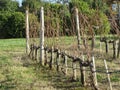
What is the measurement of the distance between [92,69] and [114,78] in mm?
1887

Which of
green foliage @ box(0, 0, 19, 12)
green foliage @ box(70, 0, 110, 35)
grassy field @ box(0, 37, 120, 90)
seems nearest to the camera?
green foliage @ box(70, 0, 110, 35)

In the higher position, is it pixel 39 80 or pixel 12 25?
pixel 12 25

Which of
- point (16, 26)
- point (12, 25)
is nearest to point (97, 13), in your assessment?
point (16, 26)

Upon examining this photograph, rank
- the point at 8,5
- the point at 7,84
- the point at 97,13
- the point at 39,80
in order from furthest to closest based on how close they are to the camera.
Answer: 1. the point at 8,5
2. the point at 39,80
3. the point at 7,84
4. the point at 97,13

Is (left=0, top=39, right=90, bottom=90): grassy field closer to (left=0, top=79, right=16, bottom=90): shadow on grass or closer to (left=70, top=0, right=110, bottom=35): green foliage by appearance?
(left=0, top=79, right=16, bottom=90): shadow on grass

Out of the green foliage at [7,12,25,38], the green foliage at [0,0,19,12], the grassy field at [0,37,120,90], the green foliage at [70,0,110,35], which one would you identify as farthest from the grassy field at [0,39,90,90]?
the green foliage at [0,0,19,12]

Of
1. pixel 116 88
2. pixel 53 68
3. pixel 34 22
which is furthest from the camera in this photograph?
pixel 34 22

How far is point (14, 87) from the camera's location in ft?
27.4

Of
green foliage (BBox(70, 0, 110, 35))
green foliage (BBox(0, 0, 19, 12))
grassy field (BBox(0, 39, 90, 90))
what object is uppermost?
green foliage (BBox(0, 0, 19, 12))

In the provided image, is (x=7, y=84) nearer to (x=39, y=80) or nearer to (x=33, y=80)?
A: (x=33, y=80)

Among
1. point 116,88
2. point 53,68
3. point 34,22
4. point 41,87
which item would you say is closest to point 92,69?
point 116,88

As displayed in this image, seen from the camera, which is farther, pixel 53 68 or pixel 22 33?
pixel 22 33

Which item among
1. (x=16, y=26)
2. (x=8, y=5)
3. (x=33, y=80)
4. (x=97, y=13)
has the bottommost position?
(x=33, y=80)

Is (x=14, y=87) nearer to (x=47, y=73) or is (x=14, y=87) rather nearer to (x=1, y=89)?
(x=1, y=89)
